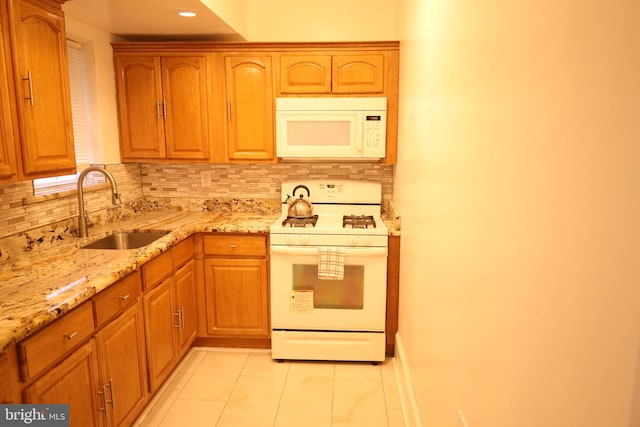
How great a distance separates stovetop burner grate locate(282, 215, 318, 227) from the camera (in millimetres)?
2846

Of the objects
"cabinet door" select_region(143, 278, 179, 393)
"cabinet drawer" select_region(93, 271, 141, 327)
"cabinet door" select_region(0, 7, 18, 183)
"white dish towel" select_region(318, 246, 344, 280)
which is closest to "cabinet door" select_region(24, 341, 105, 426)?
"cabinet drawer" select_region(93, 271, 141, 327)

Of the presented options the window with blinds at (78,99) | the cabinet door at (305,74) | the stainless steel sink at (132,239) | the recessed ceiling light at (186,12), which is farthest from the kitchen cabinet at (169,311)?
the recessed ceiling light at (186,12)

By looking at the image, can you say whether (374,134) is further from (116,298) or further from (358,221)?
(116,298)

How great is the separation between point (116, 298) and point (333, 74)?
2018 mm

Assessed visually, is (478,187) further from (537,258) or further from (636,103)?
(636,103)

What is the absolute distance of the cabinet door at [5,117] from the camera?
1.65 metres

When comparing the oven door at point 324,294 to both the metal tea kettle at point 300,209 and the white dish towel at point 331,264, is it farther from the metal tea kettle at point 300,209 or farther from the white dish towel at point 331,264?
the metal tea kettle at point 300,209

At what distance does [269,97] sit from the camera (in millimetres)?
3016

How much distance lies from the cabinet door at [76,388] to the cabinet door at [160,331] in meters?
0.48

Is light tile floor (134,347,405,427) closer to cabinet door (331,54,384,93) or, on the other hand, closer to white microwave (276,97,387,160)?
white microwave (276,97,387,160)

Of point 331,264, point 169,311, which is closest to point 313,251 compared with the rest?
point 331,264

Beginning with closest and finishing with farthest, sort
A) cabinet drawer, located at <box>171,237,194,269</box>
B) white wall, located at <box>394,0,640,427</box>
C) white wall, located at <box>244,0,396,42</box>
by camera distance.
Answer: white wall, located at <box>394,0,640,427</box> < cabinet drawer, located at <box>171,237,194,269</box> < white wall, located at <box>244,0,396,42</box>

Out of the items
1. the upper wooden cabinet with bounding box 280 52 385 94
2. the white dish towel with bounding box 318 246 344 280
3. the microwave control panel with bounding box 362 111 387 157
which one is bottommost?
the white dish towel with bounding box 318 246 344 280

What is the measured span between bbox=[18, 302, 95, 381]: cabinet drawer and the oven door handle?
1.26 meters
